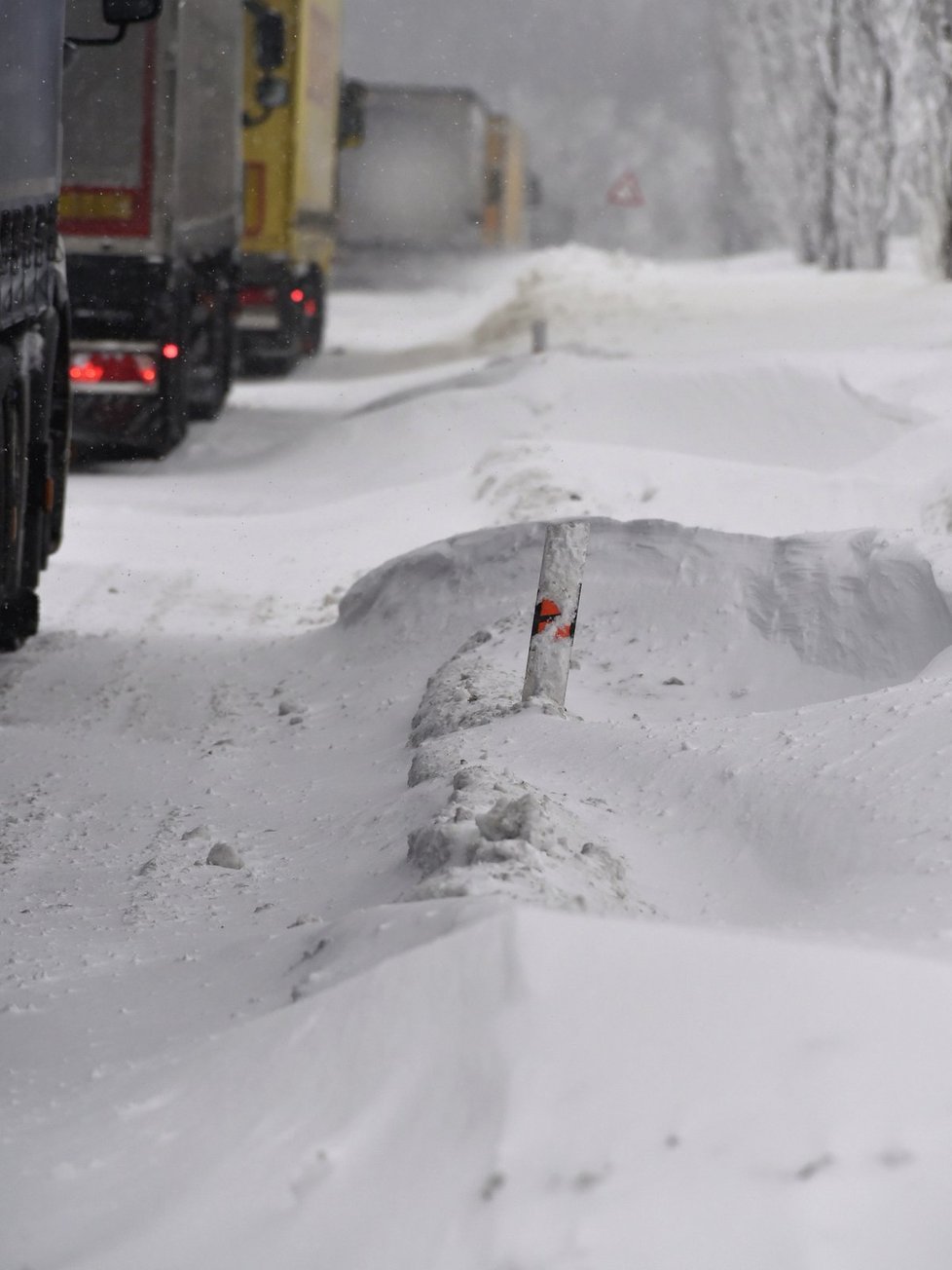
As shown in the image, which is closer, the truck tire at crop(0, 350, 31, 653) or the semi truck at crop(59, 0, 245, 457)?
the truck tire at crop(0, 350, 31, 653)

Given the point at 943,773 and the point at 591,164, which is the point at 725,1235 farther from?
the point at 591,164

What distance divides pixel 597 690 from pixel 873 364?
695 centimetres

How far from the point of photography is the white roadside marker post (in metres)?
5.87

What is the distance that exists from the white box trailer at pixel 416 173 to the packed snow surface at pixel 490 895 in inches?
980

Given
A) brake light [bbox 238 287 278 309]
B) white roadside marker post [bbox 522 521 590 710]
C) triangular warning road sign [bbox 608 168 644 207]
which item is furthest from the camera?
triangular warning road sign [bbox 608 168 644 207]

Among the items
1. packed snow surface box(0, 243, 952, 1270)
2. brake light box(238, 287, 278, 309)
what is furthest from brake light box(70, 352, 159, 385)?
brake light box(238, 287, 278, 309)

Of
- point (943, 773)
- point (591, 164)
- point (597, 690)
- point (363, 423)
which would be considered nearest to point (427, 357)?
point (363, 423)

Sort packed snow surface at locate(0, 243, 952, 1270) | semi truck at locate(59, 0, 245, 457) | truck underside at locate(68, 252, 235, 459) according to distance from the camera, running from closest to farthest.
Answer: packed snow surface at locate(0, 243, 952, 1270) < semi truck at locate(59, 0, 245, 457) < truck underside at locate(68, 252, 235, 459)

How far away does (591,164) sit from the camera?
98250 mm

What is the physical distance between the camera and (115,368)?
12.7 meters

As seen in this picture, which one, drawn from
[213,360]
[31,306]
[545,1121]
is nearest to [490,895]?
[545,1121]

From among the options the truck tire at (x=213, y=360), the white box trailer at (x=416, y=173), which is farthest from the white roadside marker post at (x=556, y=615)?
the white box trailer at (x=416, y=173)

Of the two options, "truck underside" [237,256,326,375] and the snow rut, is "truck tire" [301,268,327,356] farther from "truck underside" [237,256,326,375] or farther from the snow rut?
the snow rut

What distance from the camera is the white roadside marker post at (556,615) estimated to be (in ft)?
19.3
